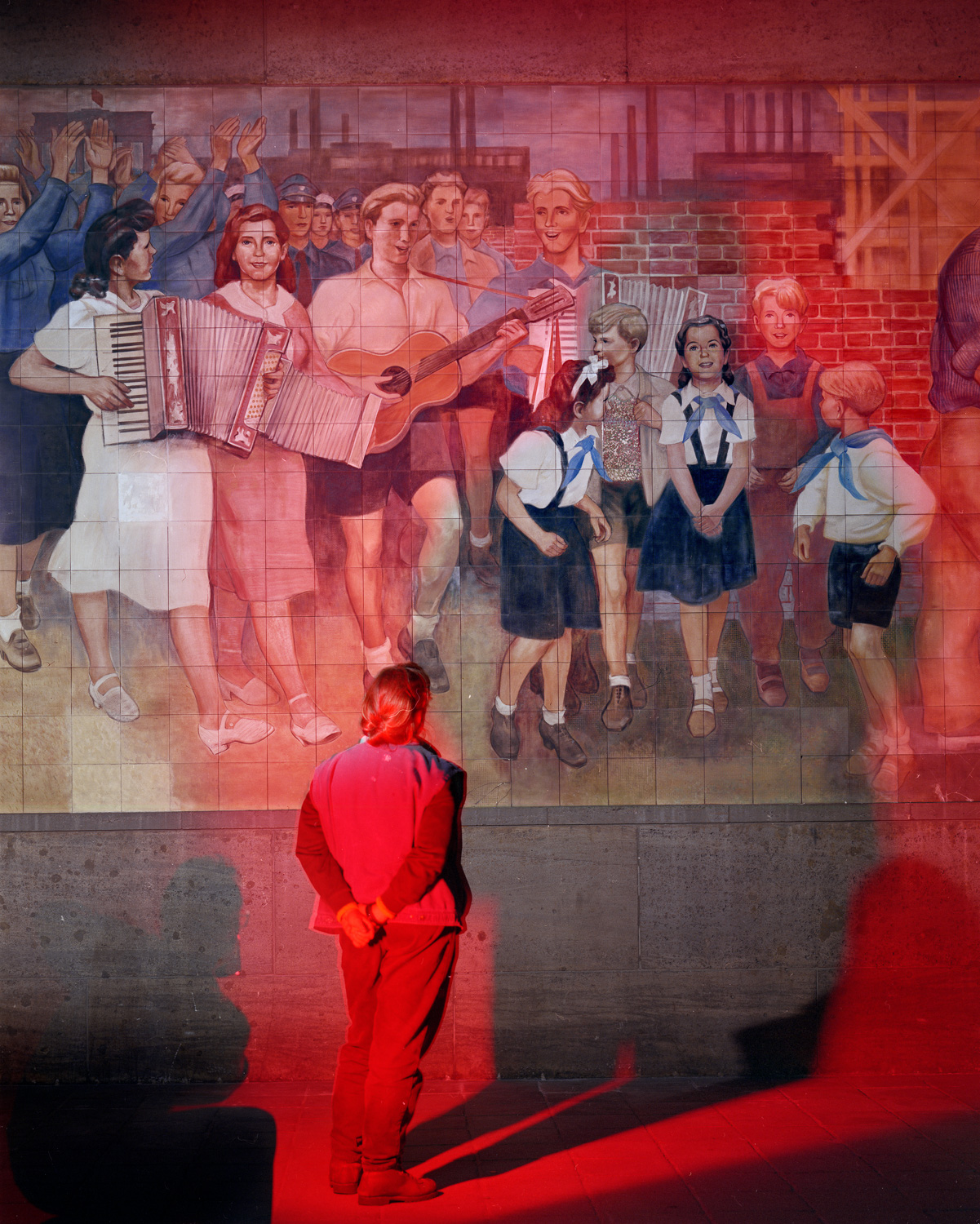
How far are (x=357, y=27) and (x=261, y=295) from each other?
4.83 ft

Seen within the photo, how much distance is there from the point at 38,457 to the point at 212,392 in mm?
950

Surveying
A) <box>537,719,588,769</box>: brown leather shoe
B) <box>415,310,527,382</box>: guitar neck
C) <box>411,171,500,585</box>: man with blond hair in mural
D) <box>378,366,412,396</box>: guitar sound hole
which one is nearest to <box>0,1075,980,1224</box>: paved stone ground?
<box>537,719,588,769</box>: brown leather shoe

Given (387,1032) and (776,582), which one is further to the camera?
(776,582)

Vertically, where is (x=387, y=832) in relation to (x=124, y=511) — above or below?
below

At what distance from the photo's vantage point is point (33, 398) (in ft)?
18.9

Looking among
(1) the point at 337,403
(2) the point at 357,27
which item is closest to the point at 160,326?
(1) the point at 337,403

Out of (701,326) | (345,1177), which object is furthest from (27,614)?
(701,326)

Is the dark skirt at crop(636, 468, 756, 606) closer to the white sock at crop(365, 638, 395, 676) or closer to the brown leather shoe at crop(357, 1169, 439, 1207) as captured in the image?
the white sock at crop(365, 638, 395, 676)

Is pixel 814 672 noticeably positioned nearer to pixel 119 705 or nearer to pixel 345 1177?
pixel 345 1177

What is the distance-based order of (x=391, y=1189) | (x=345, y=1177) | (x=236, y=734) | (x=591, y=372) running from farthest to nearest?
(x=591, y=372), (x=236, y=734), (x=345, y=1177), (x=391, y=1189)

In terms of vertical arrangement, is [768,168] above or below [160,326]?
above

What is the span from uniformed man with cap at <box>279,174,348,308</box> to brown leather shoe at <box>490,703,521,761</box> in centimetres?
235

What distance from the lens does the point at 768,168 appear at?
585cm

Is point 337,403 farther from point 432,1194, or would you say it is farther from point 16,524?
point 432,1194
